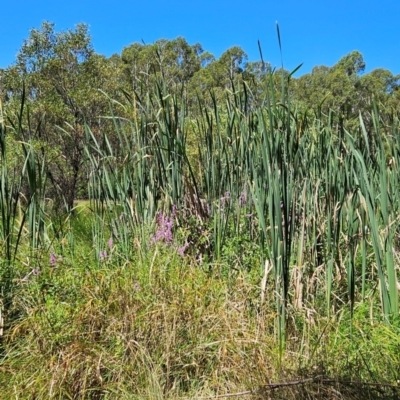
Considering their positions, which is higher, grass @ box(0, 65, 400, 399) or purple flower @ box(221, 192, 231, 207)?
purple flower @ box(221, 192, 231, 207)

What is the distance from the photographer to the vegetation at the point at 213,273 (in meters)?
1.51

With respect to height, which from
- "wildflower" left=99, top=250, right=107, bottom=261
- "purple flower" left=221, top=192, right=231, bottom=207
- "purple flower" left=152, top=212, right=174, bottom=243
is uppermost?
"purple flower" left=221, top=192, right=231, bottom=207

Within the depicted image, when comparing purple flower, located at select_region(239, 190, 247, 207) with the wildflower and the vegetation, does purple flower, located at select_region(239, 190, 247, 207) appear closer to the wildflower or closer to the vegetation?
the vegetation

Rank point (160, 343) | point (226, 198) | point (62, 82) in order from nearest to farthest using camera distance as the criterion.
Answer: point (160, 343) → point (226, 198) → point (62, 82)

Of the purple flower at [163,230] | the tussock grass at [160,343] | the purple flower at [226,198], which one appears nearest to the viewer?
the tussock grass at [160,343]

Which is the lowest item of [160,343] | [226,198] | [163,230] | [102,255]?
[160,343]

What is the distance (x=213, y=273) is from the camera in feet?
6.47

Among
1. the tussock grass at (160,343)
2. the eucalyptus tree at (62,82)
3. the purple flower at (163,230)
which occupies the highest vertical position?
the eucalyptus tree at (62,82)

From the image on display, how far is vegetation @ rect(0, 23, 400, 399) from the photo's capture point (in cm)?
151

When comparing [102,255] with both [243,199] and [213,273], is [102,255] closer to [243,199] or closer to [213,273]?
[213,273]

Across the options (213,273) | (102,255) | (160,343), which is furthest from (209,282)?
(102,255)

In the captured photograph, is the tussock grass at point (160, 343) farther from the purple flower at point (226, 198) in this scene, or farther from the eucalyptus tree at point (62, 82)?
the eucalyptus tree at point (62, 82)

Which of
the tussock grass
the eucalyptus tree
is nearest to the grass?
the tussock grass

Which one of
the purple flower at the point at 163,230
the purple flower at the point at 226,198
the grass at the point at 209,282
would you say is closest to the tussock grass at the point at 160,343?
the grass at the point at 209,282
